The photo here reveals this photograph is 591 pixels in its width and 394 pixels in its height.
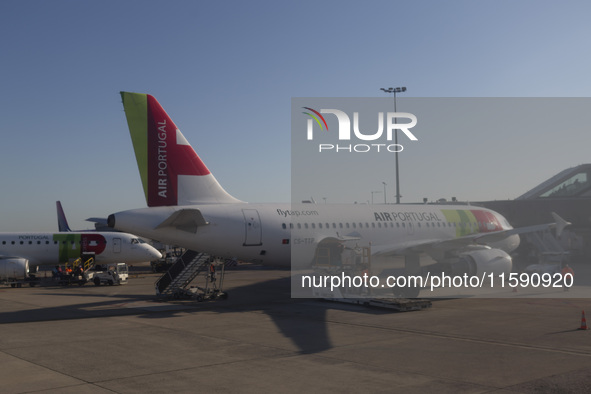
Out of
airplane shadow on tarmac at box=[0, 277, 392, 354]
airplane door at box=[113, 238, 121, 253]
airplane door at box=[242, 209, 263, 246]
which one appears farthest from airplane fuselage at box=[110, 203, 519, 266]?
airplane door at box=[113, 238, 121, 253]

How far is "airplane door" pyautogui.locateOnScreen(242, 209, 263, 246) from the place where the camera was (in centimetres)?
2595

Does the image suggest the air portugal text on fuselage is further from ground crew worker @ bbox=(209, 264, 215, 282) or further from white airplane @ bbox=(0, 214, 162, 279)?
white airplane @ bbox=(0, 214, 162, 279)

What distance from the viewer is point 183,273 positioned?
2803cm

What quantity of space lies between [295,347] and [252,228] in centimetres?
1086

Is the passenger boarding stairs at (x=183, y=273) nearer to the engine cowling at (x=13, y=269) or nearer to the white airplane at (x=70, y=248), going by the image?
the engine cowling at (x=13, y=269)

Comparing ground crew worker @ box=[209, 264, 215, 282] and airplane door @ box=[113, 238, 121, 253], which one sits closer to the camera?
ground crew worker @ box=[209, 264, 215, 282]

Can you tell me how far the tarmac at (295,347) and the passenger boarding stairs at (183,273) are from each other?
80.1 inches

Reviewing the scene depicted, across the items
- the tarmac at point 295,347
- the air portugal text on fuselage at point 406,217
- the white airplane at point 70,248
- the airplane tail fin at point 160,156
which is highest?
the airplane tail fin at point 160,156

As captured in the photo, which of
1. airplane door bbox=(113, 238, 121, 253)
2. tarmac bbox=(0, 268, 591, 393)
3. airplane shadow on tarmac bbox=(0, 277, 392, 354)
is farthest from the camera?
airplane door bbox=(113, 238, 121, 253)

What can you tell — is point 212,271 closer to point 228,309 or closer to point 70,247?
point 228,309

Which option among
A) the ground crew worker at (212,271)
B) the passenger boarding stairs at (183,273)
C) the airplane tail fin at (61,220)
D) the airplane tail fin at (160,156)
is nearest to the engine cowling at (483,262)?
the ground crew worker at (212,271)

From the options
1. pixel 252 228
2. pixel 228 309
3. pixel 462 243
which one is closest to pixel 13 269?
pixel 252 228

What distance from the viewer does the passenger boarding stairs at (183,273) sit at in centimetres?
2789

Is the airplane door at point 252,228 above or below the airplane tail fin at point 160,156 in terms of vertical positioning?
below
